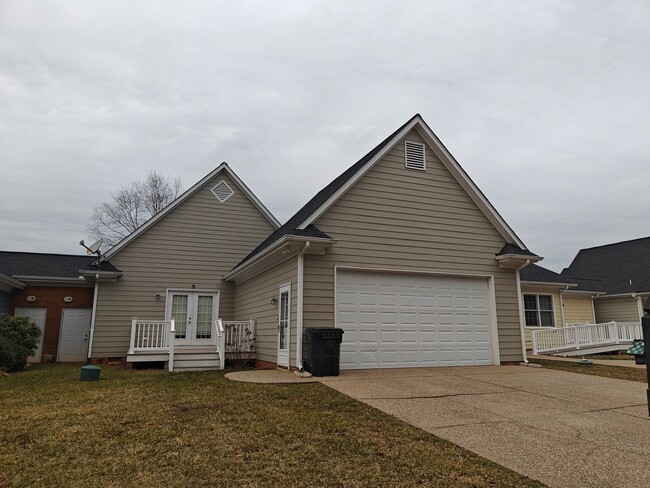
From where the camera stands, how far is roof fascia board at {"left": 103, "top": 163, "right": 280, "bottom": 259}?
15.0m

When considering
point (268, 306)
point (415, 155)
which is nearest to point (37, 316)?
point (268, 306)

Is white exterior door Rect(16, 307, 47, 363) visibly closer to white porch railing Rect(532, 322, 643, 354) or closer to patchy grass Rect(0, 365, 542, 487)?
patchy grass Rect(0, 365, 542, 487)

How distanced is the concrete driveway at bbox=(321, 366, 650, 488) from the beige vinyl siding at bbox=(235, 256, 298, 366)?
2233mm

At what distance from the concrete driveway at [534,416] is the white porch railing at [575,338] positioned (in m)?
7.25

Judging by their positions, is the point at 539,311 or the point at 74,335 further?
the point at 539,311

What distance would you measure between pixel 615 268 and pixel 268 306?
22.6m

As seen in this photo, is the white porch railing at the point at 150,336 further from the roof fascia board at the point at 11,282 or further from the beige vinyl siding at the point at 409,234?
the beige vinyl siding at the point at 409,234

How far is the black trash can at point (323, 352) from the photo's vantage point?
9.09m

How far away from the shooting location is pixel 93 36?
1109 cm

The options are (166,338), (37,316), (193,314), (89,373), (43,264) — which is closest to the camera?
(89,373)

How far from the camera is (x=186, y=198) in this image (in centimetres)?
1623

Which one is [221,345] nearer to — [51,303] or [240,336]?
[240,336]

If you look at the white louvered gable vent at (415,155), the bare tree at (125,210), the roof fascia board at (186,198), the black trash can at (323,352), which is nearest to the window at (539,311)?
the white louvered gable vent at (415,155)

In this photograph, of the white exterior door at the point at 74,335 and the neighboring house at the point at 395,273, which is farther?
the white exterior door at the point at 74,335
